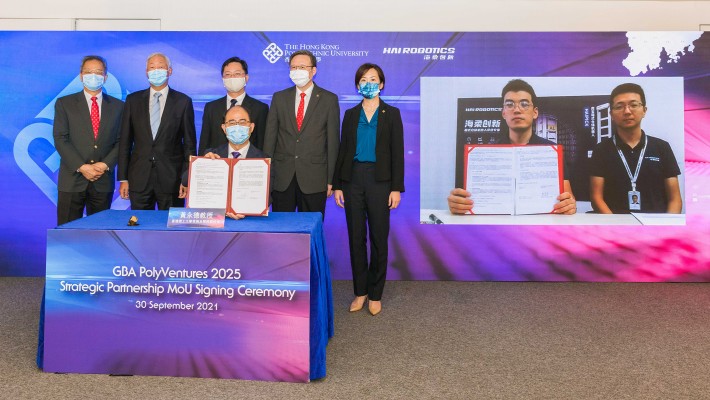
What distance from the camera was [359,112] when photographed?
3820mm

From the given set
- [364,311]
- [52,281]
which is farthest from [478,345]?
[52,281]

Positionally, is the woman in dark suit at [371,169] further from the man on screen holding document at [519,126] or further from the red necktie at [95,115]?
the red necktie at [95,115]

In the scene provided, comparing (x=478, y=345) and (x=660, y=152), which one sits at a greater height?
(x=660, y=152)


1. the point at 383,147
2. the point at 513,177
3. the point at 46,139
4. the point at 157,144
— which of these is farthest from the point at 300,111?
the point at 46,139

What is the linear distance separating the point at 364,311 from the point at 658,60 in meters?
3.09

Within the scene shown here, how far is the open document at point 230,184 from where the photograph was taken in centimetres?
283

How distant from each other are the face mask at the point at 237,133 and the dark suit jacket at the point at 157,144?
755 mm

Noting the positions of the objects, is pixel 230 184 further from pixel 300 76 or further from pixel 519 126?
pixel 519 126

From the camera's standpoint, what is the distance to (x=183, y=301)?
8.93 feet

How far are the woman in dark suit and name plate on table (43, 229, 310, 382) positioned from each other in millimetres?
1171

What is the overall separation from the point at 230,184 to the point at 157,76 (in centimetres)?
152
